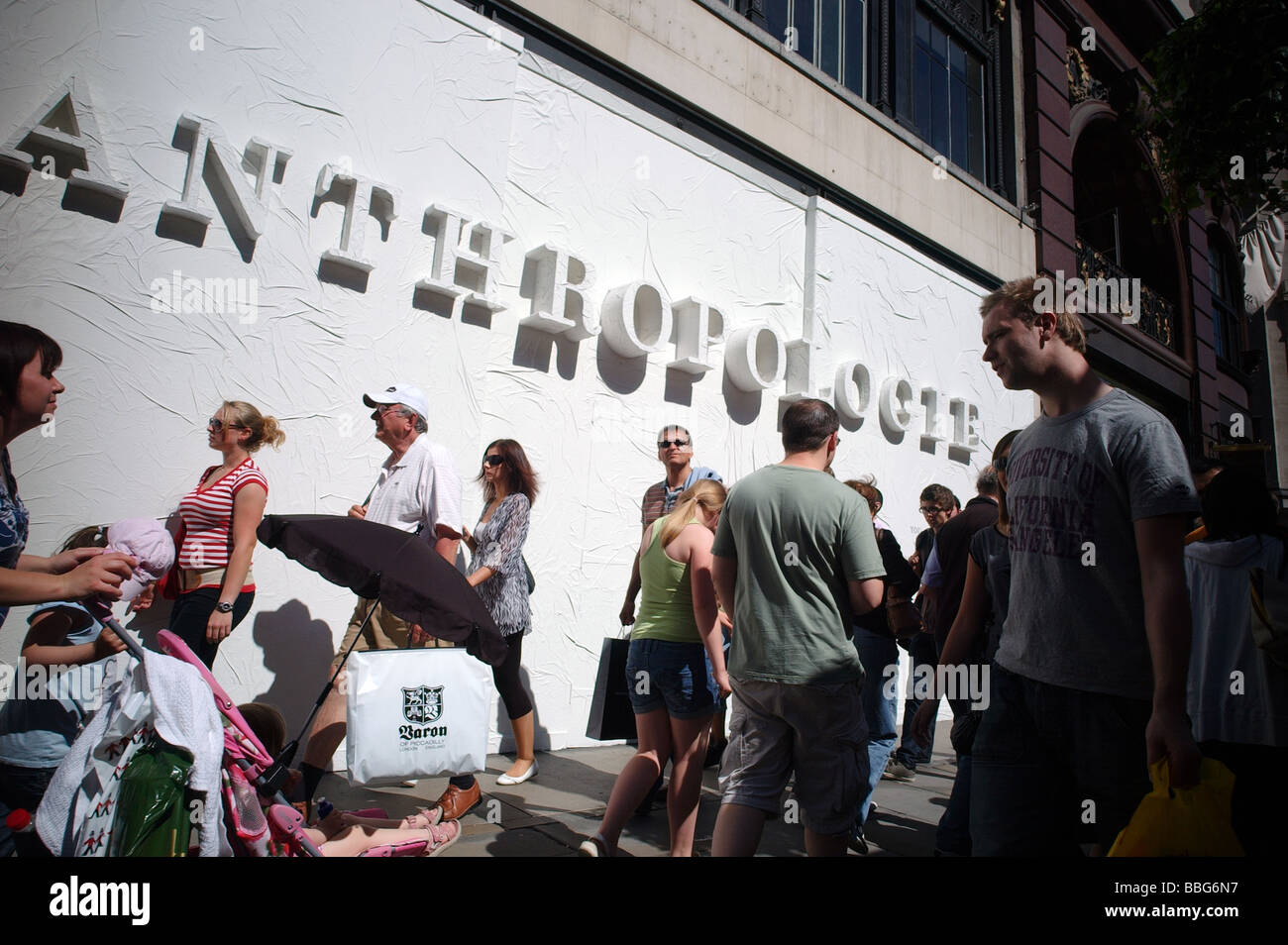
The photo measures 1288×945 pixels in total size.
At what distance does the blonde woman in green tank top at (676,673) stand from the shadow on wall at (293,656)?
2247 mm

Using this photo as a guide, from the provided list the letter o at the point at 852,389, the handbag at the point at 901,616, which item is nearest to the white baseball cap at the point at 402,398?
the handbag at the point at 901,616

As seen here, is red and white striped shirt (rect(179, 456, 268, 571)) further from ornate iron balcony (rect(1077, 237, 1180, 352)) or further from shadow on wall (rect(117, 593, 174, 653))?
ornate iron balcony (rect(1077, 237, 1180, 352))

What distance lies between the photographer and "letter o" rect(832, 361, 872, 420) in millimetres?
8305

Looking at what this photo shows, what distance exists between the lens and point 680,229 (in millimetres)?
7105

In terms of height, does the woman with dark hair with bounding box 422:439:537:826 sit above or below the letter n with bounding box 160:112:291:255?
below

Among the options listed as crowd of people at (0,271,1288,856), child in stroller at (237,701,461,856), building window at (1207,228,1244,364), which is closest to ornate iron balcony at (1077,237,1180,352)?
building window at (1207,228,1244,364)

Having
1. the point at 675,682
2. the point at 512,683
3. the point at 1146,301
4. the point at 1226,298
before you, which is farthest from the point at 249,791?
the point at 1226,298

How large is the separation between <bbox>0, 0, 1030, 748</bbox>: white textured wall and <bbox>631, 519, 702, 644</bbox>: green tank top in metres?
2.24

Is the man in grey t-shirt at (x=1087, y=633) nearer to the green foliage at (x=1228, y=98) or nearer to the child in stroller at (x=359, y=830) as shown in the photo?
the child in stroller at (x=359, y=830)

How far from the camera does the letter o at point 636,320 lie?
20.6 feet

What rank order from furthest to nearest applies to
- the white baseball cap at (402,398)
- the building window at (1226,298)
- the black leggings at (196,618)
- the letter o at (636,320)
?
1. the building window at (1226,298)
2. the letter o at (636,320)
3. the white baseball cap at (402,398)
4. the black leggings at (196,618)

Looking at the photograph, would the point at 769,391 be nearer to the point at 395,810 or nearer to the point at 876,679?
the point at 876,679
